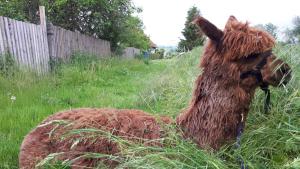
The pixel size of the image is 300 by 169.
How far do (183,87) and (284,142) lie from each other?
2.91 m

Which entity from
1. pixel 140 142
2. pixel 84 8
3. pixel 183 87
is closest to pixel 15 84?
pixel 183 87

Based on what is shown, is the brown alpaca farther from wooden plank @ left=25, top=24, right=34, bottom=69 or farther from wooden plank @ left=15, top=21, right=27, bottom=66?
wooden plank @ left=25, top=24, right=34, bottom=69

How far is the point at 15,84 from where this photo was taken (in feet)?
25.0

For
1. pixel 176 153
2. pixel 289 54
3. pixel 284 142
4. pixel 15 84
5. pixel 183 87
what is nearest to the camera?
pixel 176 153

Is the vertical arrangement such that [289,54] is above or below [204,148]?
above

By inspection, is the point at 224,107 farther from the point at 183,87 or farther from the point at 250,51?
the point at 183,87

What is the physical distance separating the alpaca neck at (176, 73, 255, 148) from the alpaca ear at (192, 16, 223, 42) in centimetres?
32

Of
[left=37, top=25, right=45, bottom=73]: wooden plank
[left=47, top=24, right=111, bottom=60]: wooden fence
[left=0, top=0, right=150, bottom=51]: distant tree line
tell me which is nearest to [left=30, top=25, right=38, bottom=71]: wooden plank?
[left=37, top=25, right=45, bottom=73]: wooden plank

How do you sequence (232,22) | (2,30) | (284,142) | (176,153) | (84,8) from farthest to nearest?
1. (84,8)
2. (2,30)
3. (232,22)
4. (284,142)
5. (176,153)

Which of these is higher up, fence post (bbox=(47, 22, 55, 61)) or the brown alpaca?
fence post (bbox=(47, 22, 55, 61))

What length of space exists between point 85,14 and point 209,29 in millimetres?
17539

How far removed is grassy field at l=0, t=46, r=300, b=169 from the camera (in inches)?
103

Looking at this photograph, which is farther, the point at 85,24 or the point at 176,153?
the point at 85,24

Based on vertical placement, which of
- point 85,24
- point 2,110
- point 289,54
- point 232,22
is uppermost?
point 85,24
